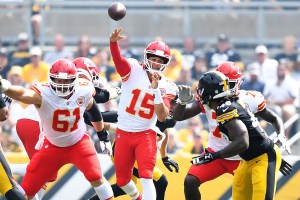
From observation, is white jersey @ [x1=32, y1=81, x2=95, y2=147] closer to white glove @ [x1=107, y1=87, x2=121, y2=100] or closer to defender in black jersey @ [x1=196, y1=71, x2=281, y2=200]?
white glove @ [x1=107, y1=87, x2=121, y2=100]

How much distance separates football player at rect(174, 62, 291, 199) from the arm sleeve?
2.82 ft

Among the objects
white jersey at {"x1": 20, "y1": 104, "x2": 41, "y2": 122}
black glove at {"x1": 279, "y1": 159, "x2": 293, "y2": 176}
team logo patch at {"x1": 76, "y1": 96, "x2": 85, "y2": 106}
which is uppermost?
team logo patch at {"x1": 76, "y1": 96, "x2": 85, "y2": 106}

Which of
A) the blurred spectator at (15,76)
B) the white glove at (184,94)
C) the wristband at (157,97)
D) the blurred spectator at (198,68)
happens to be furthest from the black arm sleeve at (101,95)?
the blurred spectator at (198,68)

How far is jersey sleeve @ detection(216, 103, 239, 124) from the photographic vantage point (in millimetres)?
9250

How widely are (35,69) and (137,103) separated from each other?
4999mm

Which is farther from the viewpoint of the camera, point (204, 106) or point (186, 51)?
point (186, 51)

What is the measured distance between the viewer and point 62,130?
10031mm

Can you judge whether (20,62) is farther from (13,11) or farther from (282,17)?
(282,17)

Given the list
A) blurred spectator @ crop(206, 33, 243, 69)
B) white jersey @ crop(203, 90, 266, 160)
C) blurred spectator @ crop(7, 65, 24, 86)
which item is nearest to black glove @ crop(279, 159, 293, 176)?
white jersey @ crop(203, 90, 266, 160)

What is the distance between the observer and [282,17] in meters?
16.4

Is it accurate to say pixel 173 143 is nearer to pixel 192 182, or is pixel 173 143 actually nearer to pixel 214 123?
pixel 214 123

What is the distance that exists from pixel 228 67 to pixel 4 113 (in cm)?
238

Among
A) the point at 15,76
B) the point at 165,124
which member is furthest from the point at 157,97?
the point at 15,76

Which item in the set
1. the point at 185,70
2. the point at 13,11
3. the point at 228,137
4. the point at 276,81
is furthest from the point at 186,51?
the point at 228,137
